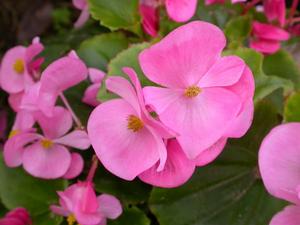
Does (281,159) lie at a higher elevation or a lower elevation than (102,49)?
higher

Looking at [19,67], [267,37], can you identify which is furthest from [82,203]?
[267,37]

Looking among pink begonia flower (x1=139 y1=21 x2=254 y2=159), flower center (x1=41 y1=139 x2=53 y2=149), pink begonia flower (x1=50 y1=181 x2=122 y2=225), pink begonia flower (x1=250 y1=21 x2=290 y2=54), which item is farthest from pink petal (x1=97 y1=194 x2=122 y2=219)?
pink begonia flower (x1=250 y1=21 x2=290 y2=54)

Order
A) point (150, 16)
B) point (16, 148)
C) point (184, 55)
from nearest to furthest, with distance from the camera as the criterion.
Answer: point (184, 55) < point (16, 148) < point (150, 16)

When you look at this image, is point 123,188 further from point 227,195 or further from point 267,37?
point 267,37

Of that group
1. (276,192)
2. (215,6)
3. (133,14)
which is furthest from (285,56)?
(276,192)

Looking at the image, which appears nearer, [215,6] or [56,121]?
[56,121]

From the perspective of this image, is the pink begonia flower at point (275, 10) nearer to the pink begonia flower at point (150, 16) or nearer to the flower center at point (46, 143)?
the pink begonia flower at point (150, 16)

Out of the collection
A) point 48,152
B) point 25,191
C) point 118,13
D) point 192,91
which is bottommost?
point 25,191

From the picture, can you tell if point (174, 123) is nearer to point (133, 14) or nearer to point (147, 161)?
point (147, 161)
